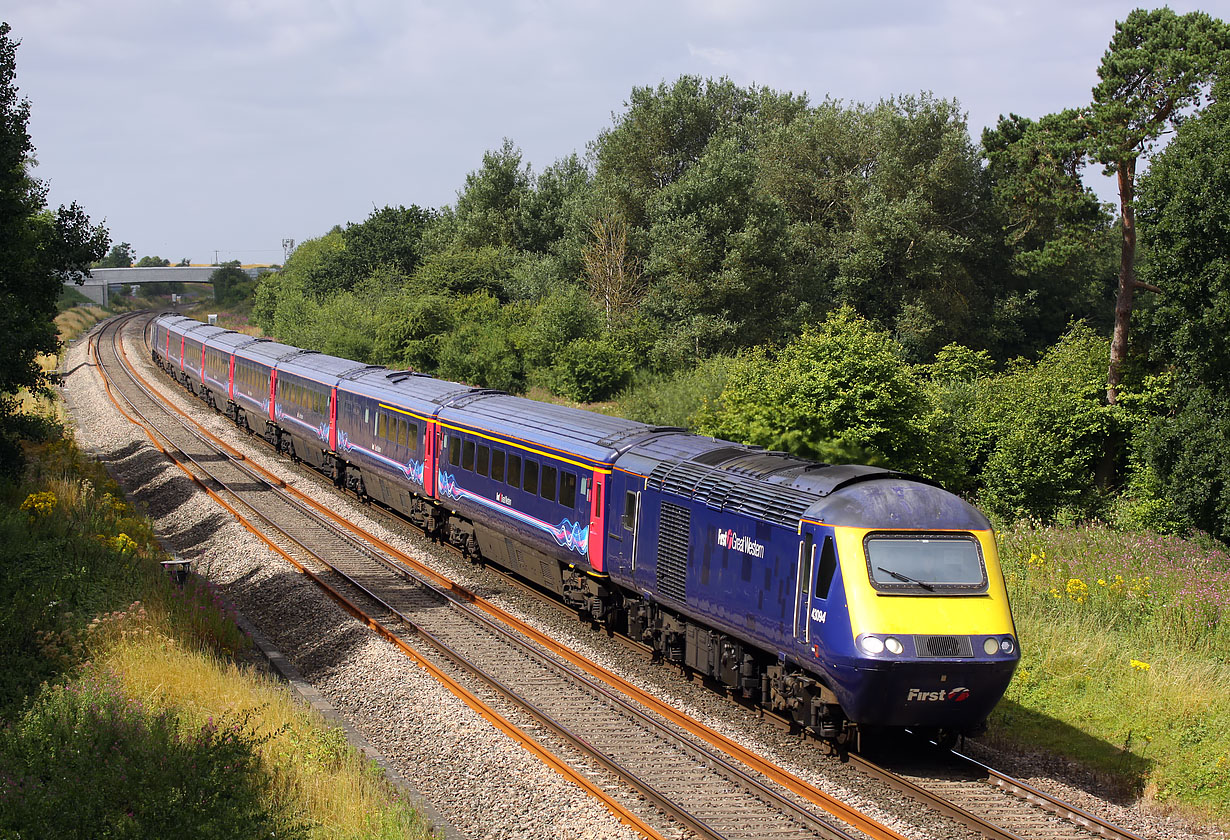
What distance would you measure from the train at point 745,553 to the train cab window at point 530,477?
0.12ft

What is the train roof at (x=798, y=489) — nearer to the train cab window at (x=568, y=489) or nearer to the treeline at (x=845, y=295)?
the train cab window at (x=568, y=489)

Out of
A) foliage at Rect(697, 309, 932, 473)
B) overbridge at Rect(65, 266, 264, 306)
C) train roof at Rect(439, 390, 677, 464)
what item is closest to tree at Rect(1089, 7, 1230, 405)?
foliage at Rect(697, 309, 932, 473)

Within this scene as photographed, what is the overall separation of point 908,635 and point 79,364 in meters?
59.3

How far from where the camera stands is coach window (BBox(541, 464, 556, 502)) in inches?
639

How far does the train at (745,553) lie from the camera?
9.86 m

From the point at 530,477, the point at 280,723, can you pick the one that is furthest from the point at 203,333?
the point at 280,723

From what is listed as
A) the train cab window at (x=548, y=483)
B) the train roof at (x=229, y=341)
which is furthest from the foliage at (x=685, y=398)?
the train roof at (x=229, y=341)

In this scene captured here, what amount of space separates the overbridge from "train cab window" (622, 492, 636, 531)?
12224cm

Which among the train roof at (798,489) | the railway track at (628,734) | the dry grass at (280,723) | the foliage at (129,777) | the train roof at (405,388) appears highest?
the train roof at (798,489)

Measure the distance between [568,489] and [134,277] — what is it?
13241 cm

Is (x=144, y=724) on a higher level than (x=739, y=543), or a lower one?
lower

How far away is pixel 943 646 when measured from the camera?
31.9 feet

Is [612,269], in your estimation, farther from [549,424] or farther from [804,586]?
[804,586]

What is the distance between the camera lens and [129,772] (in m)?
8.37
